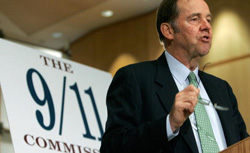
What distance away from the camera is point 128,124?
1.86 meters

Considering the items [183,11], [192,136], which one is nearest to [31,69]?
[183,11]

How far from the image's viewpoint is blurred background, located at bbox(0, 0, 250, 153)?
6621 millimetres

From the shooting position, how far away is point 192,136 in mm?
1816

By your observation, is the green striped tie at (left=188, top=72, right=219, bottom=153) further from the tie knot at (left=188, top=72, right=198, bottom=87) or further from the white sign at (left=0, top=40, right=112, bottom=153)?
the white sign at (left=0, top=40, right=112, bottom=153)

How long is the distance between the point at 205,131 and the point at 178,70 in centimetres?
34

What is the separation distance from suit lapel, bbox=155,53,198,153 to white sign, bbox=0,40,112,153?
133 cm

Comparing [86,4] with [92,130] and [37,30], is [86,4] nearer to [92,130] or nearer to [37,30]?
[37,30]

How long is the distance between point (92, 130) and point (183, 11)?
5.50ft

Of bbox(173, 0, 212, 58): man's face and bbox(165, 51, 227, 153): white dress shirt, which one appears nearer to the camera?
bbox(165, 51, 227, 153): white dress shirt

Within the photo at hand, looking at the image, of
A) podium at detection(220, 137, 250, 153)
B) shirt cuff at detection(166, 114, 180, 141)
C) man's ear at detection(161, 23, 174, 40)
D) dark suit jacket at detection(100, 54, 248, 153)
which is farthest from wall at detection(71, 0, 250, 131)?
podium at detection(220, 137, 250, 153)

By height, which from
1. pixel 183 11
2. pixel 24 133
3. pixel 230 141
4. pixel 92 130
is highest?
pixel 183 11

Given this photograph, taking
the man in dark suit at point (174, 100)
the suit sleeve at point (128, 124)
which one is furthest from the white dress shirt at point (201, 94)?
the suit sleeve at point (128, 124)

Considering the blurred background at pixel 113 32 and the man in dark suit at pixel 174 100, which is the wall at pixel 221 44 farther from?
the man in dark suit at pixel 174 100

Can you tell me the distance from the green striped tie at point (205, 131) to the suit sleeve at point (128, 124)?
220 millimetres
